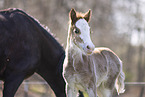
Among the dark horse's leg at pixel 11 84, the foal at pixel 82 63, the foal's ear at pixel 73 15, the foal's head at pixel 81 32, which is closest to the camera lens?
the foal's head at pixel 81 32

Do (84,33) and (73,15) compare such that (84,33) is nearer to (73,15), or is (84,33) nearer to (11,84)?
(73,15)

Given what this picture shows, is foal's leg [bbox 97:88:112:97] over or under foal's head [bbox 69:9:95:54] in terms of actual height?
under

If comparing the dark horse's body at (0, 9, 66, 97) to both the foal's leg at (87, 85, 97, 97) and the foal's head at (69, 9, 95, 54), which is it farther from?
the foal's leg at (87, 85, 97, 97)

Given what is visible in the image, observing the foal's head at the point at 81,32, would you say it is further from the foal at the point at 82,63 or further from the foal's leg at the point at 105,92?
the foal's leg at the point at 105,92

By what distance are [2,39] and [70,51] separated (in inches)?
47.4

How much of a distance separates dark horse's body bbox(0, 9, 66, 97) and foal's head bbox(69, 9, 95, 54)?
930 millimetres

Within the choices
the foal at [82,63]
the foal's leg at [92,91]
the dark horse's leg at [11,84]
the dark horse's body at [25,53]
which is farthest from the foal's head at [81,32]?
the dark horse's leg at [11,84]

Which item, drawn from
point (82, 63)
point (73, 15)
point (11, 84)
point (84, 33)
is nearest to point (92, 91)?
point (82, 63)

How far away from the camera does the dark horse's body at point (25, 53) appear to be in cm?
409

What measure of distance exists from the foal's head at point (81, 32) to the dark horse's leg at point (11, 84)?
118 centimetres

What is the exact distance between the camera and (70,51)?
12.9 feet

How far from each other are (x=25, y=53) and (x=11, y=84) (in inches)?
23.6

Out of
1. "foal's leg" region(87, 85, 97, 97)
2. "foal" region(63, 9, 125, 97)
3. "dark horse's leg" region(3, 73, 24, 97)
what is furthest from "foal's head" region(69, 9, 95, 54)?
"dark horse's leg" region(3, 73, 24, 97)

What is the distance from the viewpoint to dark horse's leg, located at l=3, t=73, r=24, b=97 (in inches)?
158
